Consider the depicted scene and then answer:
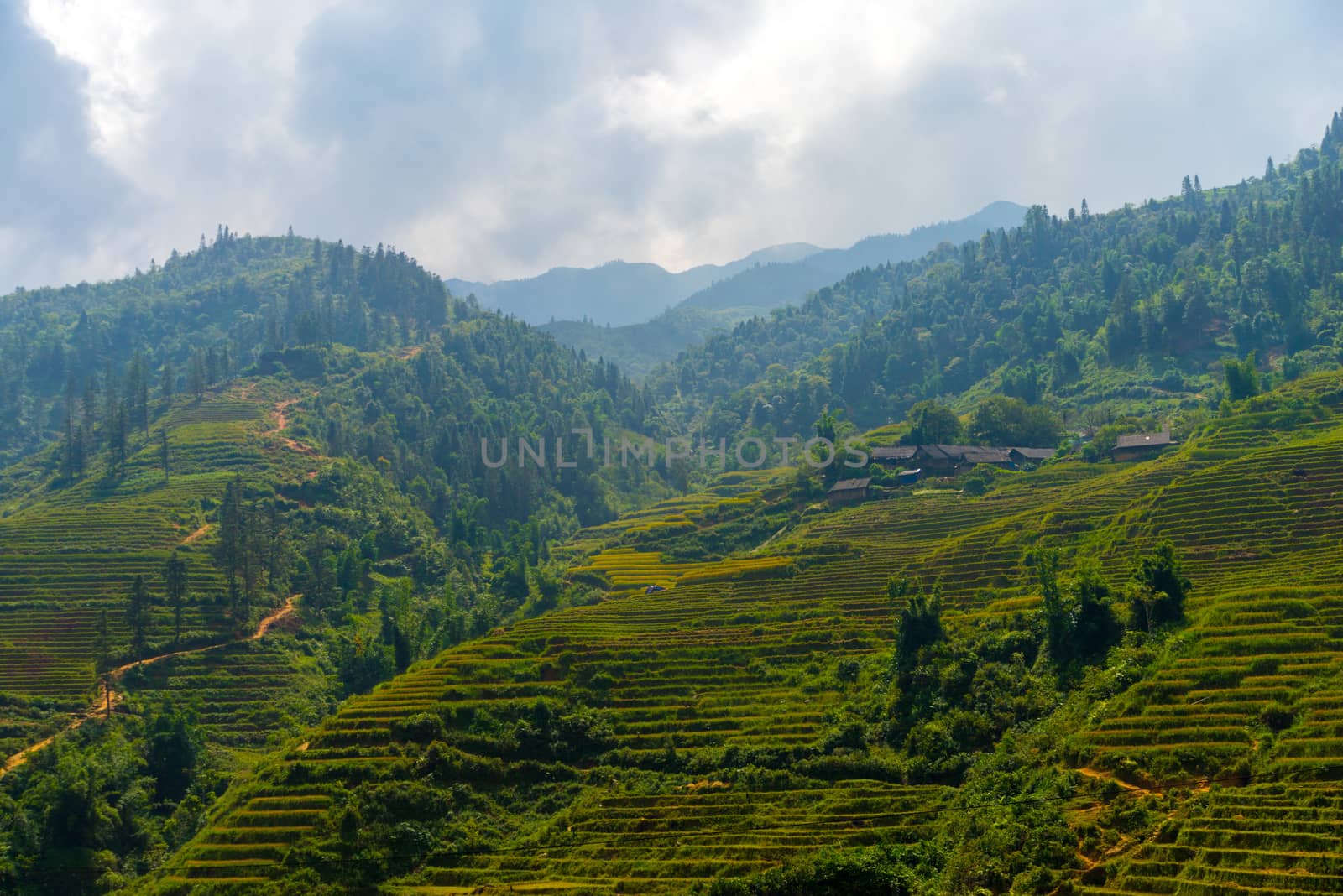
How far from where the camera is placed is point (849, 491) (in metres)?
83.4

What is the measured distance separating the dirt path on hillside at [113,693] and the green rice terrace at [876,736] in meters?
1.95

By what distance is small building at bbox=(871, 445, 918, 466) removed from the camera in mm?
87000

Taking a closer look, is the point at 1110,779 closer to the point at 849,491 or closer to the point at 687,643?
the point at 687,643

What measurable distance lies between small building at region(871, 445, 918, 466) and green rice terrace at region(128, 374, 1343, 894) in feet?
76.1

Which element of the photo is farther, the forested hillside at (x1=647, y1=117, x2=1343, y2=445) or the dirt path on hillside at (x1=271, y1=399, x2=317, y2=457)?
the forested hillside at (x1=647, y1=117, x2=1343, y2=445)

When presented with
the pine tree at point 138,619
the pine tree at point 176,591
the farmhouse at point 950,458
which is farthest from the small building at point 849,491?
the pine tree at point 138,619

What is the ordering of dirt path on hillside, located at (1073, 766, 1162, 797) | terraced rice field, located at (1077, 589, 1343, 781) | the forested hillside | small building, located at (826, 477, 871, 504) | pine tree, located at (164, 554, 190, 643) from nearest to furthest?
dirt path on hillside, located at (1073, 766, 1162, 797)
terraced rice field, located at (1077, 589, 1343, 781)
pine tree, located at (164, 554, 190, 643)
small building, located at (826, 477, 871, 504)
the forested hillside

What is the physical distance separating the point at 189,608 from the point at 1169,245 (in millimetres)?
125908

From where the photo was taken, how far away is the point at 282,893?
36.5 m

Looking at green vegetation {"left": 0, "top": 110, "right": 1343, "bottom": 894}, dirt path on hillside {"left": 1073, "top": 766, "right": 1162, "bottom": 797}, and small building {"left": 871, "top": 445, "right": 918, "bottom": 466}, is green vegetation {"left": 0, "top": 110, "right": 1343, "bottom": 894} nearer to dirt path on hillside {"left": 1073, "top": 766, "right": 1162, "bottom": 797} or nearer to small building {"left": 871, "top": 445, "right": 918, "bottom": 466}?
Result: dirt path on hillside {"left": 1073, "top": 766, "right": 1162, "bottom": 797}

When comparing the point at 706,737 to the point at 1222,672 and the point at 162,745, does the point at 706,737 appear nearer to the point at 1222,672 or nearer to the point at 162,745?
the point at 1222,672

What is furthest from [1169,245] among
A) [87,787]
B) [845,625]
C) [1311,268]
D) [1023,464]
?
[87,787]

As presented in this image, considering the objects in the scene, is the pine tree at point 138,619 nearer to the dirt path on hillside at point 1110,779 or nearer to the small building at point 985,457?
the dirt path on hillside at point 1110,779

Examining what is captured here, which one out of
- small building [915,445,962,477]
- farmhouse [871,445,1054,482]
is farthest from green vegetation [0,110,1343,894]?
small building [915,445,962,477]
